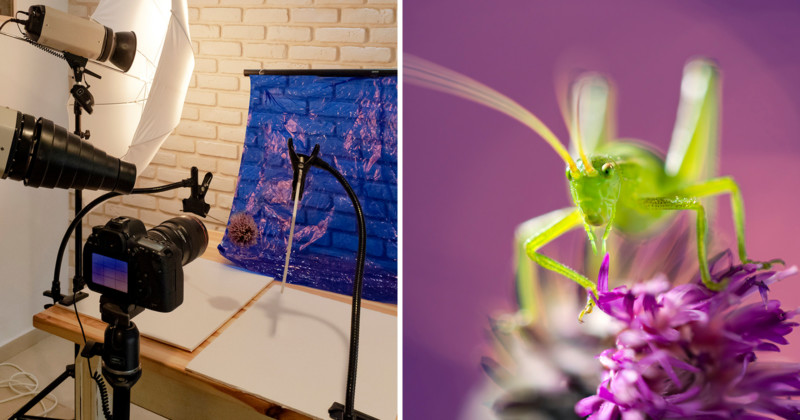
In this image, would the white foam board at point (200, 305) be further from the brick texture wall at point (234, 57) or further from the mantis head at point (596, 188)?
the mantis head at point (596, 188)

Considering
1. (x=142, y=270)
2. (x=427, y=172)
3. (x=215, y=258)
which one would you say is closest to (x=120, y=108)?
(x=215, y=258)

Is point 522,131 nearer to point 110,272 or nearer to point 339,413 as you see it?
point 339,413

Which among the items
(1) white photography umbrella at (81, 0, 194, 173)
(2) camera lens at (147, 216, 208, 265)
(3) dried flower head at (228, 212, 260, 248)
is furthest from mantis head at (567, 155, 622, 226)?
(3) dried flower head at (228, 212, 260, 248)

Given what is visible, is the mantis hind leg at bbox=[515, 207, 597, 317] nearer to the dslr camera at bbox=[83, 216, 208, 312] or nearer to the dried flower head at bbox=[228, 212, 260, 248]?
the dslr camera at bbox=[83, 216, 208, 312]

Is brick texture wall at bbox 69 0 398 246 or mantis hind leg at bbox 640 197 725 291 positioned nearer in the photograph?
mantis hind leg at bbox 640 197 725 291

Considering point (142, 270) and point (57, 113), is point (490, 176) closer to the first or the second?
point (142, 270)

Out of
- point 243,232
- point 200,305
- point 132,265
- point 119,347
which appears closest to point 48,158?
point 132,265
